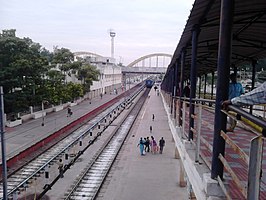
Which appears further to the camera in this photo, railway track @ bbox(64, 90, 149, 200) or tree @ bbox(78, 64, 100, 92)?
tree @ bbox(78, 64, 100, 92)

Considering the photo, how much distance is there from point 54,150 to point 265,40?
49.9 ft

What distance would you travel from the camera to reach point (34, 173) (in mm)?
13773

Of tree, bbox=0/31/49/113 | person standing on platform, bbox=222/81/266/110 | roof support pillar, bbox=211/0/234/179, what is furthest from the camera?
tree, bbox=0/31/49/113

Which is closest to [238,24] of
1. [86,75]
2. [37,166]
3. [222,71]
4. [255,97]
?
[222,71]

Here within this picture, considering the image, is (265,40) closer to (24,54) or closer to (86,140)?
(86,140)

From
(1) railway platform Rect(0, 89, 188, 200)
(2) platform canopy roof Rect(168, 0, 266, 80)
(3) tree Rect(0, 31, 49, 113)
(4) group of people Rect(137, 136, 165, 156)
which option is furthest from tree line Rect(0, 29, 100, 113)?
(2) platform canopy roof Rect(168, 0, 266, 80)

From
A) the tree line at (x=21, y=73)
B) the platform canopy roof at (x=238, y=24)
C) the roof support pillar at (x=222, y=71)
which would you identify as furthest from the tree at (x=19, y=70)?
the roof support pillar at (x=222, y=71)

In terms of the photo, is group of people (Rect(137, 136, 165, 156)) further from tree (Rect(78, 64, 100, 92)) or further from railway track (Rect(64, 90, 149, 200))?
tree (Rect(78, 64, 100, 92))

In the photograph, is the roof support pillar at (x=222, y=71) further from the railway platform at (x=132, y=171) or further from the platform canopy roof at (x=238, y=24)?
the railway platform at (x=132, y=171)

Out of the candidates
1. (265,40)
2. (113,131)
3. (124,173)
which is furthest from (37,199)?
(113,131)

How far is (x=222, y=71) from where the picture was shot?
2.66 m

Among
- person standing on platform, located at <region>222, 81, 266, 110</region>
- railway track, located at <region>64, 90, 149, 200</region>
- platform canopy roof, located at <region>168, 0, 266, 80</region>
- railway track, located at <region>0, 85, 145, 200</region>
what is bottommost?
railway track, located at <region>64, 90, 149, 200</region>

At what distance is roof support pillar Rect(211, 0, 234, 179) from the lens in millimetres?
2574

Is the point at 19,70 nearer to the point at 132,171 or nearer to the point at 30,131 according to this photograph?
the point at 30,131
